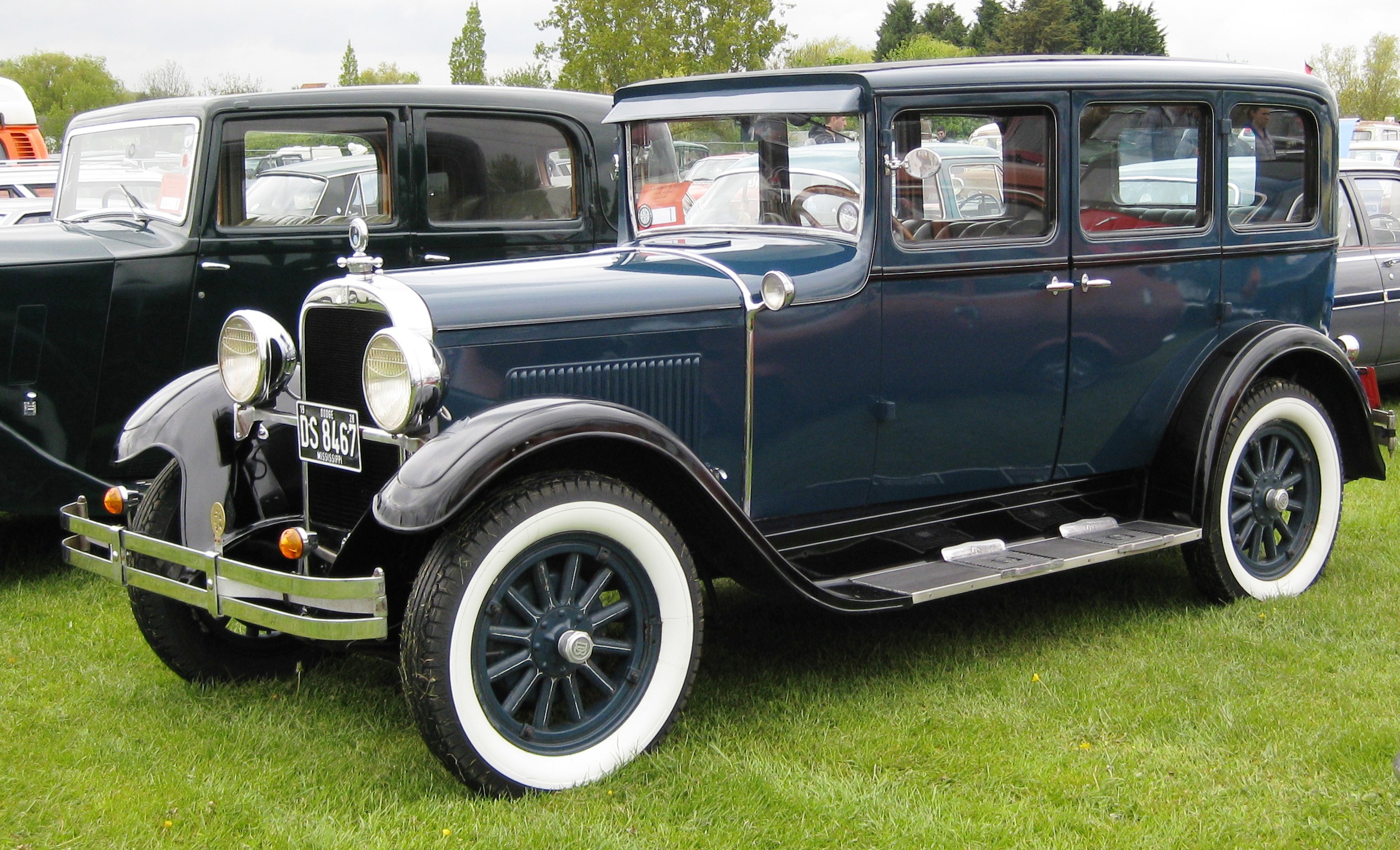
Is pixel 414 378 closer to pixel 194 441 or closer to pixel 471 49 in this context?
pixel 194 441

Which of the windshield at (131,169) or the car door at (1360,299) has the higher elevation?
the windshield at (131,169)

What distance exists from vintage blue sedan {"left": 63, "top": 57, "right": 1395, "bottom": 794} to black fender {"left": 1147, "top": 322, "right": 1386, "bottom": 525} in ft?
0.05

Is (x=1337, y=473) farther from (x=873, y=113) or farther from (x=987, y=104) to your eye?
(x=873, y=113)

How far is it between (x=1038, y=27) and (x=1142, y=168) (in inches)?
2265

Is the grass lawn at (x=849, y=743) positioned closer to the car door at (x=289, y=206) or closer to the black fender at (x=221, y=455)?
the black fender at (x=221, y=455)

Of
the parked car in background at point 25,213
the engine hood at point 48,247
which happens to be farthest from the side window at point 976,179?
the parked car in background at point 25,213

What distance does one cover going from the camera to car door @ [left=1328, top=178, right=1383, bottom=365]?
7.79 metres

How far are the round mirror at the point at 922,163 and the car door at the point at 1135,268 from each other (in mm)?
685

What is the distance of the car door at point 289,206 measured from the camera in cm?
540

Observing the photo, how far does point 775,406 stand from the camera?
375 centimetres

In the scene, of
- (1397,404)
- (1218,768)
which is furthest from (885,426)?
(1397,404)

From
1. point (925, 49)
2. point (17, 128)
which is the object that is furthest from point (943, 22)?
point (17, 128)

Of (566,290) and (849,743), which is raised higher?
(566,290)

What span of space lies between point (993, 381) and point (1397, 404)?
564 cm
